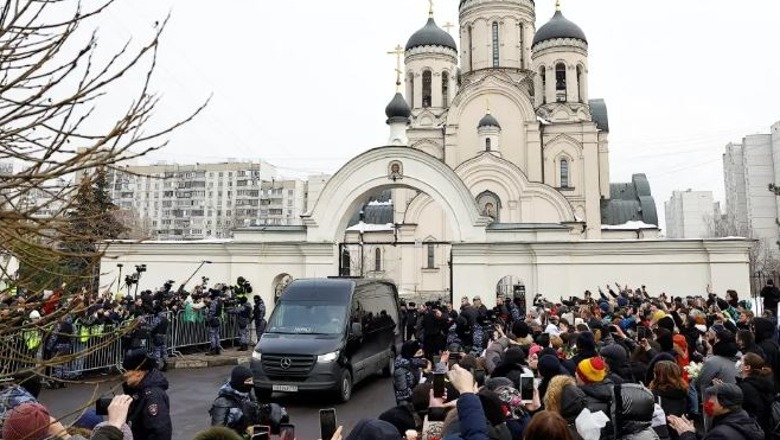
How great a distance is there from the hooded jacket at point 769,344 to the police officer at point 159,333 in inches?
462

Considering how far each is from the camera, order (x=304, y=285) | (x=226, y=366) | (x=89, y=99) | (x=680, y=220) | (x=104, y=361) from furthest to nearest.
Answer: (x=680, y=220)
(x=226, y=366)
(x=104, y=361)
(x=304, y=285)
(x=89, y=99)

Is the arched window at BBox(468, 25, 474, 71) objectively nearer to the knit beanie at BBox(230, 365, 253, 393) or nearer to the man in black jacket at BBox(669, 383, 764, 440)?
the knit beanie at BBox(230, 365, 253, 393)

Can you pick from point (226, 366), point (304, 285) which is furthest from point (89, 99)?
point (226, 366)

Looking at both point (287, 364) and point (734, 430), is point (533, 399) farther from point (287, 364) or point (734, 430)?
point (287, 364)

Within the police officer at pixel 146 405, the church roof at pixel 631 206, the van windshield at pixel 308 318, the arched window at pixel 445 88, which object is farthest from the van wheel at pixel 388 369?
the arched window at pixel 445 88

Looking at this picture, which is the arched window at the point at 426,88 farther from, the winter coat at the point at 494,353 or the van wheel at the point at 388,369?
the winter coat at the point at 494,353

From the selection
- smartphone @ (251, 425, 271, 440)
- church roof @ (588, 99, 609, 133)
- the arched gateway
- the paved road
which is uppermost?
church roof @ (588, 99, 609, 133)

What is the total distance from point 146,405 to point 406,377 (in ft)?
9.52

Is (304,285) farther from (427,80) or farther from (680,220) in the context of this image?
(680,220)

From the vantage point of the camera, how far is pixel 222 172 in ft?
315

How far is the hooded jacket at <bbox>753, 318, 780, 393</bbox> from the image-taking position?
7176 millimetres

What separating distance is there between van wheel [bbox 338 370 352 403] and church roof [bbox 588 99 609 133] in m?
37.9

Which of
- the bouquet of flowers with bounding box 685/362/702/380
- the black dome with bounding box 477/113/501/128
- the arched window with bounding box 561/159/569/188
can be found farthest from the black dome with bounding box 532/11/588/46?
the bouquet of flowers with bounding box 685/362/702/380

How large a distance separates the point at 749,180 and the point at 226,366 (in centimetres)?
6551
